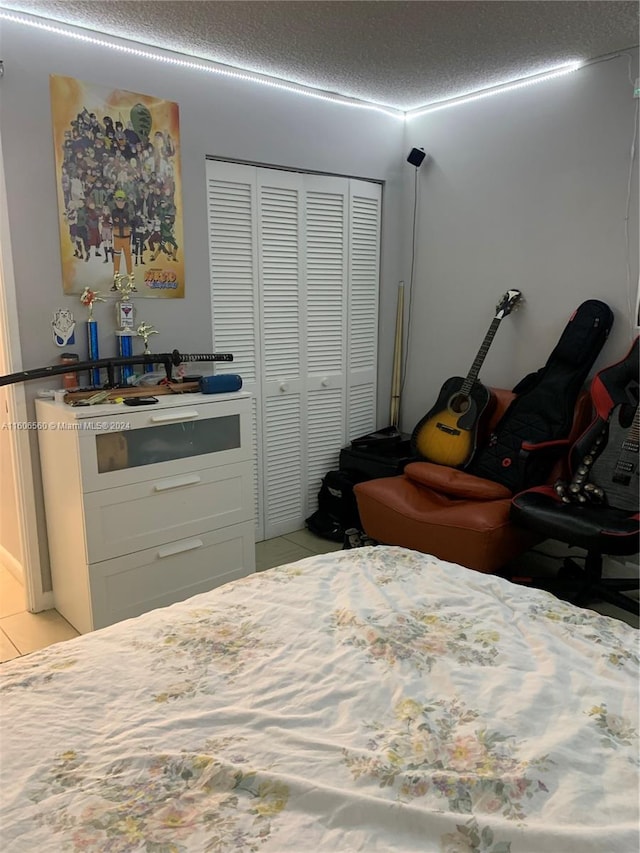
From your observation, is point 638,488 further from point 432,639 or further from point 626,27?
point 626,27

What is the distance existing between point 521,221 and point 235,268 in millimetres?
1518

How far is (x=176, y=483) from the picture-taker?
104 inches

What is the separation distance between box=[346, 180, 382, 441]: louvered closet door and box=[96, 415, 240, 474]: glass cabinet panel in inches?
49.1

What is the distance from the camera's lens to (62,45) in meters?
2.53

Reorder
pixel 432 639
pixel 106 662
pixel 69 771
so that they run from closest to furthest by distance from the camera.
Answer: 1. pixel 69 771
2. pixel 106 662
3. pixel 432 639

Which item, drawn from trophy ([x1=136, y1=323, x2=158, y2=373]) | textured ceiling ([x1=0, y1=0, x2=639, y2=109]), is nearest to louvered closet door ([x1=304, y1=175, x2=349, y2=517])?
textured ceiling ([x1=0, y1=0, x2=639, y2=109])

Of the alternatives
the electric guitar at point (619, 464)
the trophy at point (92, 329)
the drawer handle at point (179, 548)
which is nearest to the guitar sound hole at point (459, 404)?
the electric guitar at point (619, 464)

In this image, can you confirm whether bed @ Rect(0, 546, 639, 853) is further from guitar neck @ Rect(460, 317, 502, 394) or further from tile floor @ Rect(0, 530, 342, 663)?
guitar neck @ Rect(460, 317, 502, 394)

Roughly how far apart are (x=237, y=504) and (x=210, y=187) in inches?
60.7

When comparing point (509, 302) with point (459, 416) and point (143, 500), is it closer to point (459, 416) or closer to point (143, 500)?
point (459, 416)

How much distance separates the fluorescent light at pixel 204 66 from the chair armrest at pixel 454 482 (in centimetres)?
203

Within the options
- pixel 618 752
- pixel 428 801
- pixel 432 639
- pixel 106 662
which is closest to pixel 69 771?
pixel 106 662

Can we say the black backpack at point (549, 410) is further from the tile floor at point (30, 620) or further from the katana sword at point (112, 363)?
the katana sword at point (112, 363)

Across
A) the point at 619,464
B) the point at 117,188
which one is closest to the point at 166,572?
the point at 117,188
